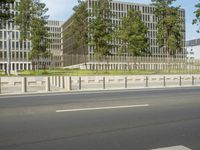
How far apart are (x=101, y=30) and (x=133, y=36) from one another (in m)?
7.11

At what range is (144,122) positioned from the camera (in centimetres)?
809

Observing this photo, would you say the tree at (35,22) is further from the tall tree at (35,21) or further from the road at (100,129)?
the road at (100,129)

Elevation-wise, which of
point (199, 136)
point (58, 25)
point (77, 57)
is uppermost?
point (58, 25)

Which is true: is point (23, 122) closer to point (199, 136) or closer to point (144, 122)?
point (144, 122)

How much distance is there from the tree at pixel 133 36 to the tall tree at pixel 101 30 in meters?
4.71

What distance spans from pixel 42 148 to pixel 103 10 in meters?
42.2

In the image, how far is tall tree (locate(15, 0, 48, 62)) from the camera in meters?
48.4

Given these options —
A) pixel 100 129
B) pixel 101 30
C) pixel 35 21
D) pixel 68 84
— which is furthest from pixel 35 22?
pixel 100 129

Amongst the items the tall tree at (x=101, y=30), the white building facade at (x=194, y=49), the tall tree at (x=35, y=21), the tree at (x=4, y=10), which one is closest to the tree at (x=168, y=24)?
the tall tree at (x=101, y=30)

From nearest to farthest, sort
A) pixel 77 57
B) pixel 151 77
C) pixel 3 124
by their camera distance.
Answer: pixel 3 124, pixel 151 77, pixel 77 57

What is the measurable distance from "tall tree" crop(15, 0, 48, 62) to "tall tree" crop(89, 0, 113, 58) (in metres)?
8.16

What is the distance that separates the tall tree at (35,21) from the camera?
48.4 metres

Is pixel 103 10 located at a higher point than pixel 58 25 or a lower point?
lower

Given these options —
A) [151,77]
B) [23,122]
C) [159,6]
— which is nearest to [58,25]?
[159,6]
